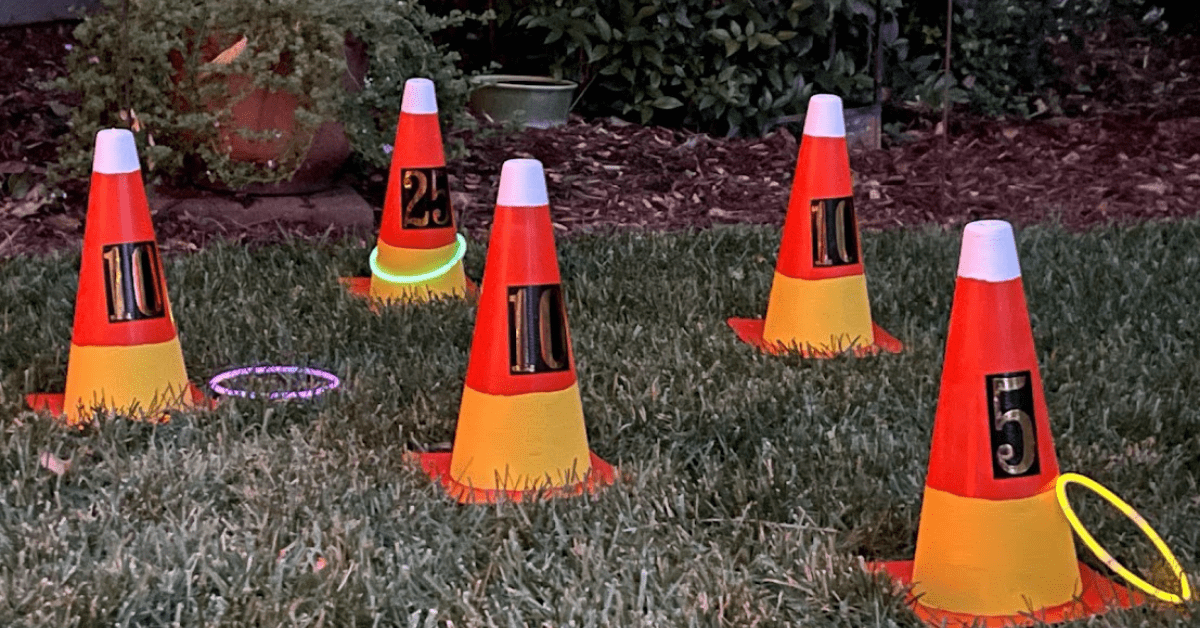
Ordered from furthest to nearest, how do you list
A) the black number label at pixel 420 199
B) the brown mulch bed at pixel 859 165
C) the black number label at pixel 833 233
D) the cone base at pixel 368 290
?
Result: the brown mulch bed at pixel 859 165
the black number label at pixel 420 199
the cone base at pixel 368 290
the black number label at pixel 833 233

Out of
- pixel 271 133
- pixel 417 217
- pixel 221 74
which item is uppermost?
Answer: pixel 221 74

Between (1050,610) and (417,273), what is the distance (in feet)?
8.47

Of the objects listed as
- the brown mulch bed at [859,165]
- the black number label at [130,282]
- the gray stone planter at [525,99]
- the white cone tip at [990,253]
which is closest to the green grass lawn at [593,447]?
the black number label at [130,282]

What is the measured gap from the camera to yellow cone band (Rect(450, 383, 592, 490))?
10.7 ft

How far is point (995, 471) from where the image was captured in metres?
2.70

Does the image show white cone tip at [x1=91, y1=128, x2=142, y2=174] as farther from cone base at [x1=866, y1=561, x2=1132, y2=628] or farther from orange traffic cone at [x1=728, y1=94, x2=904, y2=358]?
cone base at [x1=866, y1=561, x2=1132, y2=628]

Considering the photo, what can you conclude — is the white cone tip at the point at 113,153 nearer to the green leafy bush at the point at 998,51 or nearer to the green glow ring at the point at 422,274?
the green glow ring at the point at 422,274

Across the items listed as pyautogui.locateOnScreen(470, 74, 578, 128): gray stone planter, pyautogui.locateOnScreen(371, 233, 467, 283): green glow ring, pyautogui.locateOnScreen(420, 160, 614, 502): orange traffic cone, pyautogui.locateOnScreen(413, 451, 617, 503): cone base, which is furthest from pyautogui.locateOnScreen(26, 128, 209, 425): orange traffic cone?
pyautogui.locateOnScreen(470, 74, 578, 128): gray stone planter

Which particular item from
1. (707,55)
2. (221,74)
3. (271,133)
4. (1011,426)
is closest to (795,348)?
(1011,426)

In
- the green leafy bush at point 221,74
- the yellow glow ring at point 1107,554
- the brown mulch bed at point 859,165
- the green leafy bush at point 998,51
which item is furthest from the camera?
the green leafy bush at point 998,51

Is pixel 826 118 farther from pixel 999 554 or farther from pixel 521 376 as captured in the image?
pixel 999 554

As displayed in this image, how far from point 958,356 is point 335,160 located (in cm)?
388

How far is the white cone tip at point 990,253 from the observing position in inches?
106

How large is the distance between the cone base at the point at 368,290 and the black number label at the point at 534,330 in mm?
1470
